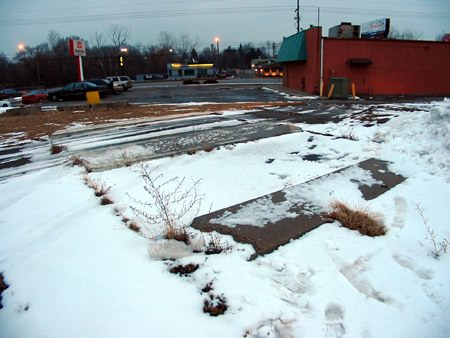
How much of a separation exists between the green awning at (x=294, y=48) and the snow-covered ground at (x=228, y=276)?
23.0 metres

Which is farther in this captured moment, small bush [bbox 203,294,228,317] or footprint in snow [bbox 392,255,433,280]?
footprint in snow [bbox 392,255,433,280]

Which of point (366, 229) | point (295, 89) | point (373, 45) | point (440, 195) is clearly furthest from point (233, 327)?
point (295, 89)

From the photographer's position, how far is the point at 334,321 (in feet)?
9.19

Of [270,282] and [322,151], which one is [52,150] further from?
[270,282]

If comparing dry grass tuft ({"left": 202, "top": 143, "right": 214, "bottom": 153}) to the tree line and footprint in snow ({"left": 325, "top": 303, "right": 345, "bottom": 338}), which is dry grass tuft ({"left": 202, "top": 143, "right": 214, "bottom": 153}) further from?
the tree line

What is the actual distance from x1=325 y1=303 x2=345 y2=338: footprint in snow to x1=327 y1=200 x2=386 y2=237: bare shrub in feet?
4.96

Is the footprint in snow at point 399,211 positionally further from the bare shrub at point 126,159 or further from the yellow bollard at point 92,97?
the yellow bollard at point 92,97

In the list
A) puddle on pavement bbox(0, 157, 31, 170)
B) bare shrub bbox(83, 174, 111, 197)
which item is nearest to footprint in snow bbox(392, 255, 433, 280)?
bare shrub bbox(83, 174, 111, 197)

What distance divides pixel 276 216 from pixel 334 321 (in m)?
1.95

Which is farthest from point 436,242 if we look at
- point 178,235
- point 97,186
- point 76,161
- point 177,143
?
point 76,161

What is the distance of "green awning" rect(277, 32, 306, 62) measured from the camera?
26.7m

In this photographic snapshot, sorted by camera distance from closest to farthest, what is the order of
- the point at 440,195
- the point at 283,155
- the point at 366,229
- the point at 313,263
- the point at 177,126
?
1. the point at 313,263
2. the point at 366,229
3. the point at 440,195
4. the point at 283,155
5. the point at 177,126

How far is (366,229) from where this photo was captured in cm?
416

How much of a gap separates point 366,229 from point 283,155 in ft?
12.7
